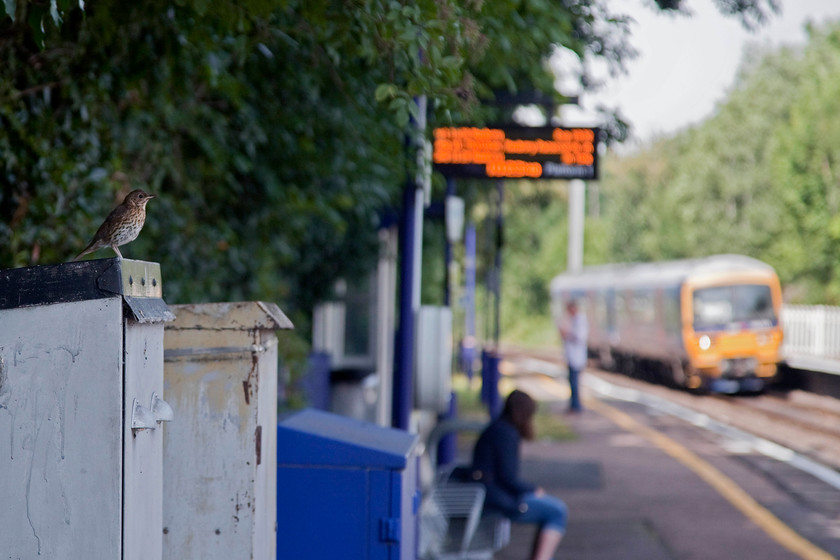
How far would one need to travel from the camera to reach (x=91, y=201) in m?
5.11

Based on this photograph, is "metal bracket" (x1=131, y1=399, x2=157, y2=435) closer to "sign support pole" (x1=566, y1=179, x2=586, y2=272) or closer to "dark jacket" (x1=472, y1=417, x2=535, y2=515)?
"dark jacket" (x1=472, y1=417, x2=535, y2=515)

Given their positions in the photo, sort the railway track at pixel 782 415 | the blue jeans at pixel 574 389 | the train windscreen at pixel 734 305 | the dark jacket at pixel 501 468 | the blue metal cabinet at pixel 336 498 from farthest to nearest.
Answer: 1. the train windscreen at pixel 734 305
2. the blue jeans at pixel 574 389
3. the railway track at pixel 782 415
4. the dark jacket at pixel 501 468
5. the blue metal cabinet at pixel 336 498

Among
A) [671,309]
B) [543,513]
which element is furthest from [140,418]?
[671,309]

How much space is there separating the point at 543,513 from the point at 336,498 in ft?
10.4

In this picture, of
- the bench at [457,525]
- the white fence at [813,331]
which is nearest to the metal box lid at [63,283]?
the bench at [457,525]

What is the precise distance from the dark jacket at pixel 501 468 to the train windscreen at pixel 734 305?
65.9ft

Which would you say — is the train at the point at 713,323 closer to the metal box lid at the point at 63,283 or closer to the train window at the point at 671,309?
the train window at the point at 671,309

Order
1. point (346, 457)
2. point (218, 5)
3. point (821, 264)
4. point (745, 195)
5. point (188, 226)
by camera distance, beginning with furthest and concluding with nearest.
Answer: point (745, 195), point (821, 264), point (188, 226), point (218, 5), point (346, 457)

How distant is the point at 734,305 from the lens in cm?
2620

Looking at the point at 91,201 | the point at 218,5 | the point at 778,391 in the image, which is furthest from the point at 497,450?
the point at 778,391

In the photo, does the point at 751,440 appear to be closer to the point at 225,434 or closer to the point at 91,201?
the point at 91,201

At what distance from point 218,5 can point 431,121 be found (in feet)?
9.80

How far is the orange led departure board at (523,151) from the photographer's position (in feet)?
28.1

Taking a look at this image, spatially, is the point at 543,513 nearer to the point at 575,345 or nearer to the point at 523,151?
the point at 523,151
